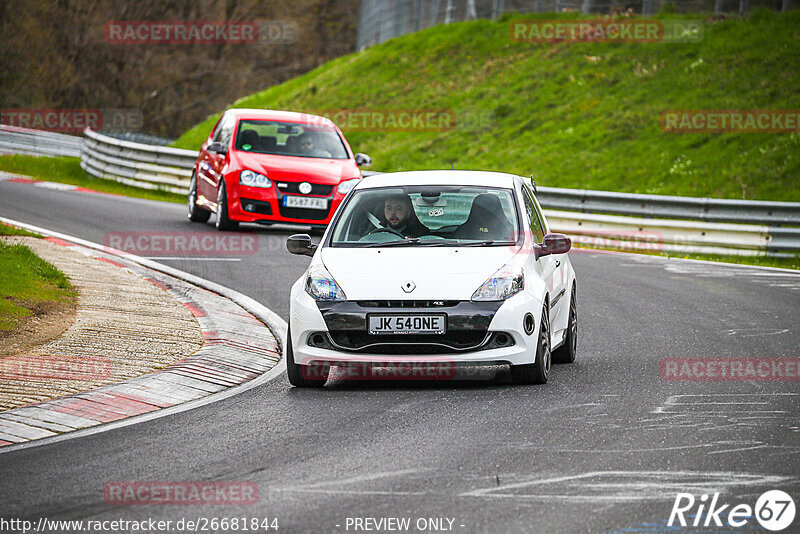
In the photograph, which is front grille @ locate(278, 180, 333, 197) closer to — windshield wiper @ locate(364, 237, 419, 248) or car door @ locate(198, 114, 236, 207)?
car door @ locate(198, 114, 236, 207)

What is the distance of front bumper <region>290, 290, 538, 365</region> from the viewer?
840 centimetres

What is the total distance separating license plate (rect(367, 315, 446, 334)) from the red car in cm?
940

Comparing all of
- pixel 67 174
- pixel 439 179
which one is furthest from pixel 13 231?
pixel 67 174

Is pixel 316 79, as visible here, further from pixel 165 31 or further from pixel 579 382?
pixel 579 382

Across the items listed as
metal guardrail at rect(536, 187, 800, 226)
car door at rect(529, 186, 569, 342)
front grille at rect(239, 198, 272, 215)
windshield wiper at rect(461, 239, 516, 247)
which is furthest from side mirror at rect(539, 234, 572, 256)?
metal guardrail at rect(536, 187, 800, 226)

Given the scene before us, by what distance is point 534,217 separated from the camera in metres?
9.97

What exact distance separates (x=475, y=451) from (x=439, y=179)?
360cm

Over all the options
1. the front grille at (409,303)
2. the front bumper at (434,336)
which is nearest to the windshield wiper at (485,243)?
the front bumper at (434,336)

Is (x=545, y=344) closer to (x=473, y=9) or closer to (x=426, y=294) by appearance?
(x=426, y=294)

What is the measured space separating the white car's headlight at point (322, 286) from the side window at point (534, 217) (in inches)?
69.0

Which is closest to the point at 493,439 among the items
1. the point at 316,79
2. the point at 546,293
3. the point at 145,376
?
the point at 546,293

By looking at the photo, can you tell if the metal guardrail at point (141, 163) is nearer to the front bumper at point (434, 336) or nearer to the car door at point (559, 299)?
the car door at point (559, 299)

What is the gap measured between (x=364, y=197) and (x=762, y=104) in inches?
796

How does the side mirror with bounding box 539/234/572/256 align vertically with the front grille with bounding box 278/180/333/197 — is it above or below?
above
